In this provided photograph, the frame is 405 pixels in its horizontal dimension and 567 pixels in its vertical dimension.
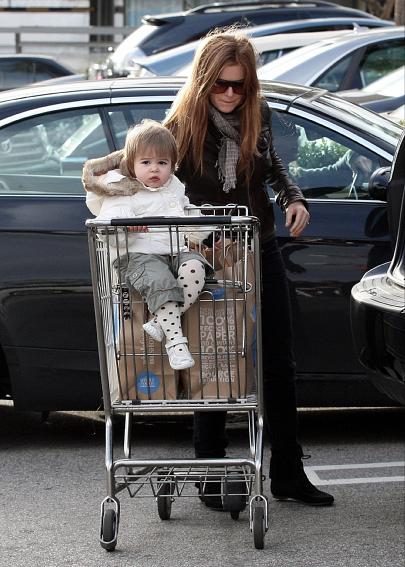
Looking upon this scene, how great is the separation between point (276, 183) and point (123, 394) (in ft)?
3.67

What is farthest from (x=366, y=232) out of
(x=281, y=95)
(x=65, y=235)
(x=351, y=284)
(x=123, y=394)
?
(x=123, y=394)

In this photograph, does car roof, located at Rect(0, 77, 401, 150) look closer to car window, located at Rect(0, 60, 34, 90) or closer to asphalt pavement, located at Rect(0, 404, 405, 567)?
asphalt pavement, located at Rect(0, 404, 405, 567)

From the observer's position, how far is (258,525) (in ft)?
14.9

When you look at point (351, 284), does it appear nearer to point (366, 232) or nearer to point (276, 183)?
point (366, 232)

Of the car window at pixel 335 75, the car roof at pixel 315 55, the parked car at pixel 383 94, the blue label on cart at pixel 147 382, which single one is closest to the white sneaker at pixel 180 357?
the blue label on cart at pixel 147 382

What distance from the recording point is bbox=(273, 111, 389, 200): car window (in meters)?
6.00

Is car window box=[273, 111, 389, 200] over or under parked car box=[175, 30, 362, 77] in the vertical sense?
under

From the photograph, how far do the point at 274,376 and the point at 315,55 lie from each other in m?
7.71

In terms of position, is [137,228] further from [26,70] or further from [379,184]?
[26,70]

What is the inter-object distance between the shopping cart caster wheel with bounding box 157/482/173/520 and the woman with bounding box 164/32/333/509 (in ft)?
0.50

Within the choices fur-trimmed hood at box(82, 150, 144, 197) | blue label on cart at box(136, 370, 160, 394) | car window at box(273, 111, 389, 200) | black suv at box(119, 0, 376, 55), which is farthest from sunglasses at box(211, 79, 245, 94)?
black suv at box(119, 0, 376, 55)

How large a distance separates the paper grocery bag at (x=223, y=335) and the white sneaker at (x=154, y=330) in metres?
0.11

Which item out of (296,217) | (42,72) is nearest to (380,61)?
(42,72)

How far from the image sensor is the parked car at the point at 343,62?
11971mm
